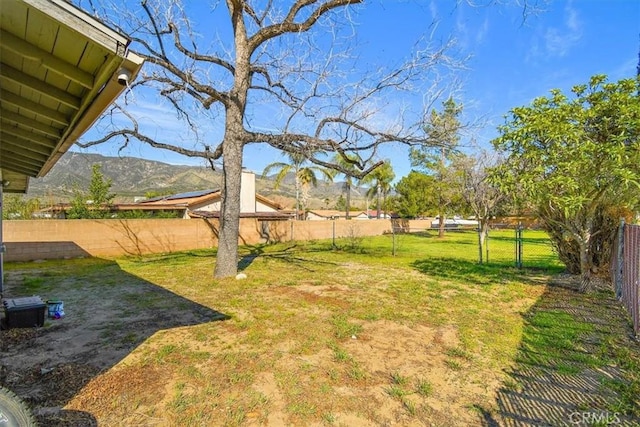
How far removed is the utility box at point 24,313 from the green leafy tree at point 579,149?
7.83 meters

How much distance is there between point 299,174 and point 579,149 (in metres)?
23.4

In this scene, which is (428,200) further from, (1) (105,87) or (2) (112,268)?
(1) (105,87)

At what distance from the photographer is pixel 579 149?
541 centimetres

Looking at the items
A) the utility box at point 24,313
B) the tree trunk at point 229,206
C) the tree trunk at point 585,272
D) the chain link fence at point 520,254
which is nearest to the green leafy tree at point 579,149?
the tree trunk at point 585,272

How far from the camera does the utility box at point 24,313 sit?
13.6ft

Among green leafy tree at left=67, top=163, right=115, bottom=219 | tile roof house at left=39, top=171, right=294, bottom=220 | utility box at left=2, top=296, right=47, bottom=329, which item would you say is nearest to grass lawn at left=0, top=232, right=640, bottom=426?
utility box at left=2, top=296, right=47, bottom=329

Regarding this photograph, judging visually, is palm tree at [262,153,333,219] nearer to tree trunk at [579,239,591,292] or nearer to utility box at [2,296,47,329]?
tree trunk at [579,239,591,292]

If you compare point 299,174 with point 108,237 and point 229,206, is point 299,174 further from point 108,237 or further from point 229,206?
point 229,206

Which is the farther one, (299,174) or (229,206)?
(299,174)

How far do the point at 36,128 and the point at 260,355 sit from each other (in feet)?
11.9

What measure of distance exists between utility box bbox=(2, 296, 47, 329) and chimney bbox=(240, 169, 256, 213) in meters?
19.4

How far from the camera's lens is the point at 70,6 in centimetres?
178

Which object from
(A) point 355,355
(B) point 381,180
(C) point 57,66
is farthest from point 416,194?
(C) point 57,66

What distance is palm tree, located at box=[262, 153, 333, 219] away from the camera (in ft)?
86.4
